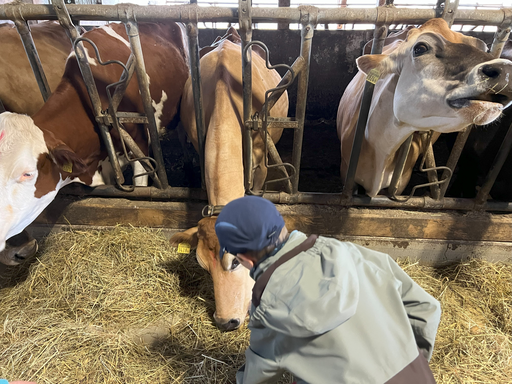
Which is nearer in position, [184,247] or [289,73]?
[289,73]

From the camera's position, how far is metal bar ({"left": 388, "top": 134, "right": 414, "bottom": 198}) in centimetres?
227

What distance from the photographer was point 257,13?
1905 mm

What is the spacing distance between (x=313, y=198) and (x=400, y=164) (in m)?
0.72

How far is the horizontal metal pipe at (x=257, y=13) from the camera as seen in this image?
1.86 metres

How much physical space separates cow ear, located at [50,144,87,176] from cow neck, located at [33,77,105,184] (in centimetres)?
7

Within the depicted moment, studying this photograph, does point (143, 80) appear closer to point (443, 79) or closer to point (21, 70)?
point (21, 70)

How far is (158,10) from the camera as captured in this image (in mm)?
1936

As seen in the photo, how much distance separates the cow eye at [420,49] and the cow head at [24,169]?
226 centimetres

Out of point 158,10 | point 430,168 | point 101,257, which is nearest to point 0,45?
point 158,10

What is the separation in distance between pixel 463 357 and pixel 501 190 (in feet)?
5.26

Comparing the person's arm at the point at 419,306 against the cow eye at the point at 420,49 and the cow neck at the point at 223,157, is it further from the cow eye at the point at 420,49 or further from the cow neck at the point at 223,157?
the cow eye at the point at 420,49

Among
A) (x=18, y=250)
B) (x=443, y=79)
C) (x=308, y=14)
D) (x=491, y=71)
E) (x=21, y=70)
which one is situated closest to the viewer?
(x=491, y=71)

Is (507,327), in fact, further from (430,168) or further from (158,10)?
(158,10)

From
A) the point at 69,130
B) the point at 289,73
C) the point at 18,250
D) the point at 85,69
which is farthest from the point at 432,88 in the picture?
the point at 18,250
